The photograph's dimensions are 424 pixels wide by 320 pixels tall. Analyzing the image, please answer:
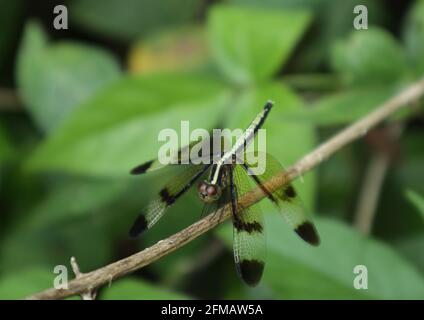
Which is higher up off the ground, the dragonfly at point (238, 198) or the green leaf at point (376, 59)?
the green leaf at point (376, 59)

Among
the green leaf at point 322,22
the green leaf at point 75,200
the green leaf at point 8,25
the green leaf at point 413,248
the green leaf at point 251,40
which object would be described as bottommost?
the green leaf at point 413,248

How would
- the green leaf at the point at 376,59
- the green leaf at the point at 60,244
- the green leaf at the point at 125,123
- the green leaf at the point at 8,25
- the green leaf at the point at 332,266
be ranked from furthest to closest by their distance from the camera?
the green leaf at the point at 8,25, the green leaf at the point at 60,244, the green leaf at the point at 376,59, the green leaf at the point at 125,123, the green leaf at the point at 332,266

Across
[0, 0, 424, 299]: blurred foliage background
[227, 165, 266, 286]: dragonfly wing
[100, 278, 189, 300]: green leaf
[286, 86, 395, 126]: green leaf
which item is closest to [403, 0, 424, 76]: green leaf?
[0, 0, 424, 299]: blurred foliage background

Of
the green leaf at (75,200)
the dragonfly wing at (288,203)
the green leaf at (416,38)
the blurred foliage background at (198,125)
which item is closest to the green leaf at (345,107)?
the blurred foliage background at (198,125)

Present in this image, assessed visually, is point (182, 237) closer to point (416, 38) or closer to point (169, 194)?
point (169, 194)

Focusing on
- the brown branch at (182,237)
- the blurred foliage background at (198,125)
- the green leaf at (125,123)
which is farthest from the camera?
the green leaf at (125,123)

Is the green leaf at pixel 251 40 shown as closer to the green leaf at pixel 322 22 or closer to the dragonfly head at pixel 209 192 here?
the green leaf at pixel 322 22

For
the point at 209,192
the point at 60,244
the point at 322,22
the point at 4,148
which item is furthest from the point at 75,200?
the point at 322,22
